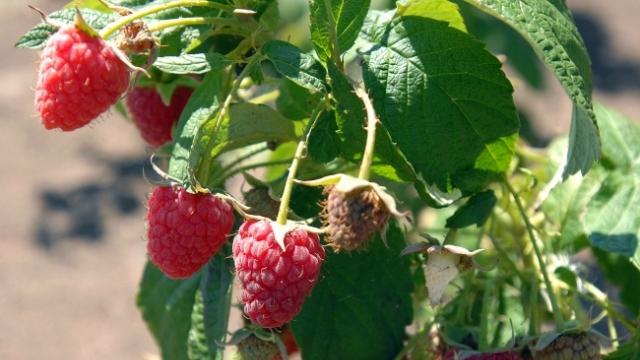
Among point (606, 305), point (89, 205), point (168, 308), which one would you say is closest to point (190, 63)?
point (168, 308)

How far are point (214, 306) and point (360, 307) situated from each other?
8.9 inches

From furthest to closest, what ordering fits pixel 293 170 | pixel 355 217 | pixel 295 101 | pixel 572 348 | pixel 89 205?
pixel 89 205 < pixel 295 101 < pixel 572 348 < pixel 293 170 < pixel 355 217

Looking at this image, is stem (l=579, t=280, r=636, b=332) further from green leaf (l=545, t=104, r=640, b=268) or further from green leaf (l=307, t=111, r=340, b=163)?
green leaf (l=307, t=111, r=340, b=163)

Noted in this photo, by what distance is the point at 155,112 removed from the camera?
1.74 meters

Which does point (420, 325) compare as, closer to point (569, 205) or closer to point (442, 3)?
point (569, 205)

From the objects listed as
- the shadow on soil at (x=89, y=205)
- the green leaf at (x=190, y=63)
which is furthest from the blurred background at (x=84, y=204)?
the green leaf at (x=190, y=63)

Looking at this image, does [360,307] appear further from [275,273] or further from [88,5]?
[88,5]

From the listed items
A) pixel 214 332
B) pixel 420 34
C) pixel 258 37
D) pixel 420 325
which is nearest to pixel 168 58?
pixel 258 37

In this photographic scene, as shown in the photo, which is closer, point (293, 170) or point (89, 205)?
point (293, 170)

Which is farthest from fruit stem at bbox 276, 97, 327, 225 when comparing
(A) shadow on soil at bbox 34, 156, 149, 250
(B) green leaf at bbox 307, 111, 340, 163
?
(A) shadow on soil at bbox 34, 156, 149, 250

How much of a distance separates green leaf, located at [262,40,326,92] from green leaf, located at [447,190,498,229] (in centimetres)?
29

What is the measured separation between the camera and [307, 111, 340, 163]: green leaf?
4.60ft

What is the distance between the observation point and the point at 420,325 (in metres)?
1.82

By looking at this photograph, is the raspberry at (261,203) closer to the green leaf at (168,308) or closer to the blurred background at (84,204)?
the green leaf at (168,308)
